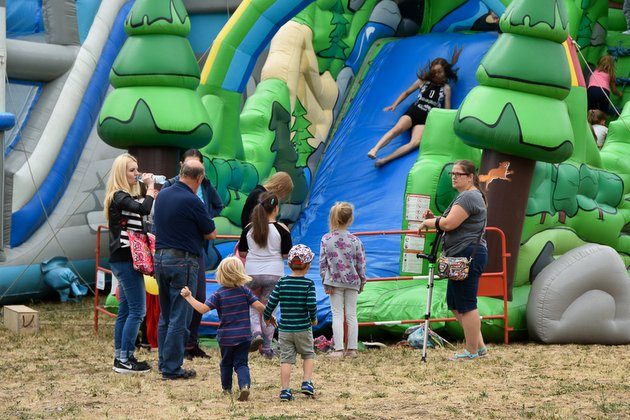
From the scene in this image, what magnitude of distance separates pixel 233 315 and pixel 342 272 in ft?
6.22

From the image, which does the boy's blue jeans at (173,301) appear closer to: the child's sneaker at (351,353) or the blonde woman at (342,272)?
the blonde woman at (342,272)

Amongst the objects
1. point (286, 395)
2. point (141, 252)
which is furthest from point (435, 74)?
point (286, 395)

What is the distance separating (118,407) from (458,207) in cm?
276

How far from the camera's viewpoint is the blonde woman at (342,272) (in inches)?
340

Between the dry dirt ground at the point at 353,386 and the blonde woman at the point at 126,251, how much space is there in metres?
A: 0.20

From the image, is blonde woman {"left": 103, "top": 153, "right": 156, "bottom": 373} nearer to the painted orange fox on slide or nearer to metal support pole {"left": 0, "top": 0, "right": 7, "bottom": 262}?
the painted orange fox on slide

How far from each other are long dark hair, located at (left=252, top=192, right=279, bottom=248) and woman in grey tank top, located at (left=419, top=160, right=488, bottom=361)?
1053mm

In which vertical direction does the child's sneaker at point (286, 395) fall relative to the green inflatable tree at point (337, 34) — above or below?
below

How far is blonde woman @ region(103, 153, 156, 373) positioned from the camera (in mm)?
7812

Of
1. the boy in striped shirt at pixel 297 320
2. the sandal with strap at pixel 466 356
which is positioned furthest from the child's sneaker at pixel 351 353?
the boy in striped shirt at pixel 297 320

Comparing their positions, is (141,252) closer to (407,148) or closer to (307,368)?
(307,368)

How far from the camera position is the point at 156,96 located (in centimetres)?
966

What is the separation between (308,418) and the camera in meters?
6.29

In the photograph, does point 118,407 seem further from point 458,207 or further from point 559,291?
point 559,291
